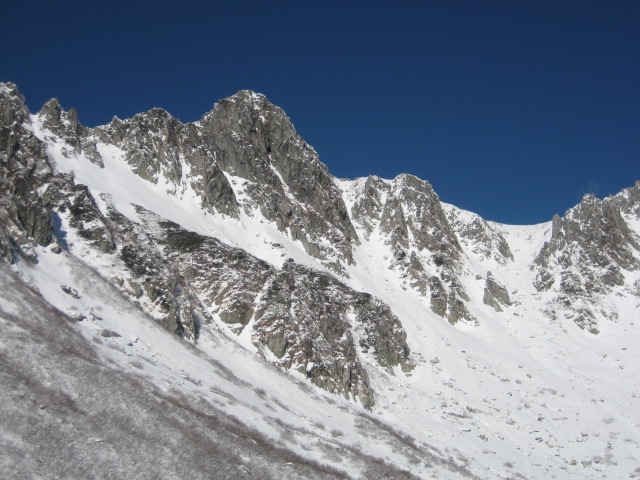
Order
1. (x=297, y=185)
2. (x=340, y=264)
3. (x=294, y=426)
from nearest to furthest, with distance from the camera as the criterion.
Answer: (x=294, y=426) → (x=340, y=264) → (x=297, y=185)

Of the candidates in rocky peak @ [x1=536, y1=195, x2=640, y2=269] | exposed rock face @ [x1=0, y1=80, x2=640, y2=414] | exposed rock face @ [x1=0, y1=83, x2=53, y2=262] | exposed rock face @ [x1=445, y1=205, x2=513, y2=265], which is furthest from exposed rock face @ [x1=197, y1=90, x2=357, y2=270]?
rocky peak @ [x1=536, y1=195, x2=640, y2=269]

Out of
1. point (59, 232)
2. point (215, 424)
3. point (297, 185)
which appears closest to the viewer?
point (215, 424)

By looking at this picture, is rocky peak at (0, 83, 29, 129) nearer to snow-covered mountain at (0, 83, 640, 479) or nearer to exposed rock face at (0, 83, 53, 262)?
exposed rock face at (0, 83, 53, 262)

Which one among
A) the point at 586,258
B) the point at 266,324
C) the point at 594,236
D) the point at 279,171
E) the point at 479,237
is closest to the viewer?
the point at 266,324

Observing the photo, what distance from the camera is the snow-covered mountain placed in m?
17.9

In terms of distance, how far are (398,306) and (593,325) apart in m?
33.2

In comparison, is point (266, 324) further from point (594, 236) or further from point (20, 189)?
point (594, 236)

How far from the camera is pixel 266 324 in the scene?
41.7m

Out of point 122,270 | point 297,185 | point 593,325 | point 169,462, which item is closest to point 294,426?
point 169,462

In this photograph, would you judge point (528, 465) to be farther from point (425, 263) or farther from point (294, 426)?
point (425, 263)

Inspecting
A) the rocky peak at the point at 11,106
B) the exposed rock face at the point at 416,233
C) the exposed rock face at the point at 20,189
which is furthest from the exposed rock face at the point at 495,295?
the rocky peak at the point at 11,106

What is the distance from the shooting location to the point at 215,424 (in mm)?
20031

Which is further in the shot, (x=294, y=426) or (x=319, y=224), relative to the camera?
(x=319, y=224)

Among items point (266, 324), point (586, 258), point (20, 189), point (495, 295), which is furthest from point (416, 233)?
point (20, 189)
